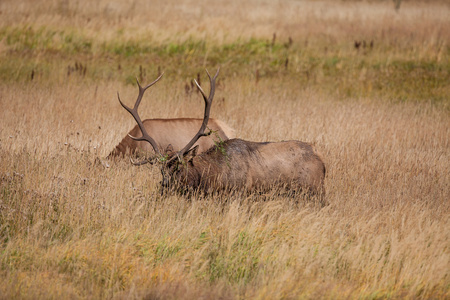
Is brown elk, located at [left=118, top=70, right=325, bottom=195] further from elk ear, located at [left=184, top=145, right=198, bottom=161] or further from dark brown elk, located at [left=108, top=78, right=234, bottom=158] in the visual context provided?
dark brown elk, located at [left=108, top=78, right=234, bottom=158]

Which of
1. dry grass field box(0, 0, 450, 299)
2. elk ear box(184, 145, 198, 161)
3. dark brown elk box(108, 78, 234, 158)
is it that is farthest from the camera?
dark brown elk box(108, 78, 234, 158)

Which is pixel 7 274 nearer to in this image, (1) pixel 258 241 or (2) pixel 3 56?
(1) pixel 258 241

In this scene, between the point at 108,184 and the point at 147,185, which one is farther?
the point at 147,185

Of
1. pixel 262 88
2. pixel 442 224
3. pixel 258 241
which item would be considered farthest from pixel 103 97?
pixel 442 224

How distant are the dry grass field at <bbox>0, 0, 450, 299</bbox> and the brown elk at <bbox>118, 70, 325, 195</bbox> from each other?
0.22 meters

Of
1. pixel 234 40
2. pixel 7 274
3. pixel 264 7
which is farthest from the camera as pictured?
pixel 264 7

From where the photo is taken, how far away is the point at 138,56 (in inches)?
636

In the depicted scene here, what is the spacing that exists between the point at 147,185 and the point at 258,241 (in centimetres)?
180

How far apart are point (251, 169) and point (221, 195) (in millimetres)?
476

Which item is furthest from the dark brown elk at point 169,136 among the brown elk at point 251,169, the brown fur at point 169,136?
the brown elk at point 251,169

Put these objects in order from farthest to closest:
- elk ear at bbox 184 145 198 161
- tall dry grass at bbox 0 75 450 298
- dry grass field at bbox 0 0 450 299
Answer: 1. elk ear at bbox 184 145 198 161
2. dry grass field at bbox 0 0 450 299
3. tall dry grass at bbox 0 75 450 298

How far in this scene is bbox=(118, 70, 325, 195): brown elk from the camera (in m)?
5.69

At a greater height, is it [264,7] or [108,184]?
[264,7]

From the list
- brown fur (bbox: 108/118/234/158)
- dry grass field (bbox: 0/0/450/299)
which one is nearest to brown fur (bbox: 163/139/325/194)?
dry grass field (bbox: 0/0/450/299)
